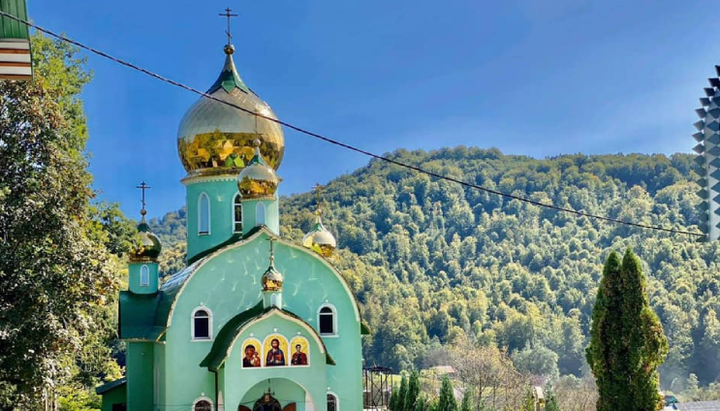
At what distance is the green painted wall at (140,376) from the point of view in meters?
20.8

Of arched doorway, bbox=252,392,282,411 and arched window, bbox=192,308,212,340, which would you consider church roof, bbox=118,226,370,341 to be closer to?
arched window, bbox=192,308,212,340

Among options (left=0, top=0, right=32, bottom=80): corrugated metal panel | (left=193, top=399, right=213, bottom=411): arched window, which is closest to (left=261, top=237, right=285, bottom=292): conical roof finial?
(left=193, top=399, right=213, bottom=411): arched window

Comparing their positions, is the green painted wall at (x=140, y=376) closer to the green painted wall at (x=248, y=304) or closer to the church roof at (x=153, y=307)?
the church roof at (x=153, y=307)

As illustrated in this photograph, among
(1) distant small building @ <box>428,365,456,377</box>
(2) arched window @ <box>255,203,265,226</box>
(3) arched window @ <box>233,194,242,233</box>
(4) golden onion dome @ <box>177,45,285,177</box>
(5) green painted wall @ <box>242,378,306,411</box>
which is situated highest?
(4) golden onion dome @ <box>177,45,285,177</box>

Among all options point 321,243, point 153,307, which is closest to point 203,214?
point 153,307

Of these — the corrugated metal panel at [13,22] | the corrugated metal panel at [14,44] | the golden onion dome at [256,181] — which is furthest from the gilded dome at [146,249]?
the corrugated metal panel at [13,22]

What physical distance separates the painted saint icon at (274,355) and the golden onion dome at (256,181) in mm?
3621

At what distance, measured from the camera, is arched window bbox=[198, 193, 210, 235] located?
2252cm

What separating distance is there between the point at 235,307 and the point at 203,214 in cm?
411

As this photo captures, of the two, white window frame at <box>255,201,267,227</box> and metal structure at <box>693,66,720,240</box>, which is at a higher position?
white window frame at <box>255,201,267,227</box>

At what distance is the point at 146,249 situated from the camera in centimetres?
2230

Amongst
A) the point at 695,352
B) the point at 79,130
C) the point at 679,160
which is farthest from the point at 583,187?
the point at 79,130

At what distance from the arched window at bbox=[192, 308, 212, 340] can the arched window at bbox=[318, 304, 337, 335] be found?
2.48 m

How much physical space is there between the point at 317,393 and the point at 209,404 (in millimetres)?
2292
